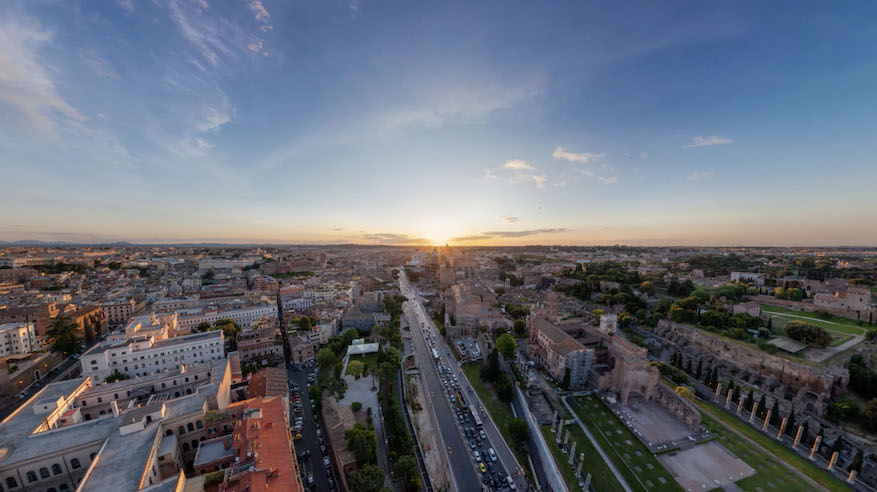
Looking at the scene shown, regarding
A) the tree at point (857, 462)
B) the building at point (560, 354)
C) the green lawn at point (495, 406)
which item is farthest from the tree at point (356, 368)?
the tree at point (857, 462)

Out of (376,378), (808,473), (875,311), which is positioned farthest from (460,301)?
(875,311)

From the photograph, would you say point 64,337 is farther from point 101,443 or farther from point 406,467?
point 406,467

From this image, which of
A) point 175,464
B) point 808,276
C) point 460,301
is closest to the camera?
point 175,464

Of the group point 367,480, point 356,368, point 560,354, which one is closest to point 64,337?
point 356,368

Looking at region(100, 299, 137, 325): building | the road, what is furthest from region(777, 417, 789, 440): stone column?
region(100, 299, 137, 325): building

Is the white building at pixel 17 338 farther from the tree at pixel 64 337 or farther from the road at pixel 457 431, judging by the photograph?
the road at pixel 457 431

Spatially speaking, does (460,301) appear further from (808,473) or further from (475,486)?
(808,473)

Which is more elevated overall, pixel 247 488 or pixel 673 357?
pixel 247 488
